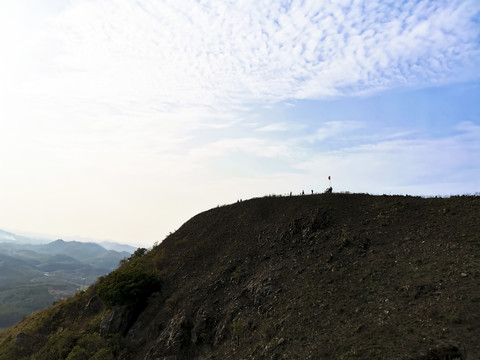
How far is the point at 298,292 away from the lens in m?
22.9

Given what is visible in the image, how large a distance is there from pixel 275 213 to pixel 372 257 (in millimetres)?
13219

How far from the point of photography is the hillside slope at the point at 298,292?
16.8 m

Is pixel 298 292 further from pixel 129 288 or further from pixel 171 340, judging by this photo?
pixel 129 288

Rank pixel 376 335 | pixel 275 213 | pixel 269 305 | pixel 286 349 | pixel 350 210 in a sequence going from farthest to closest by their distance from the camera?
pixel 275 213 → pixel 350 210 → pixel 269 305 → pixel 286 349 → pixel 376 335

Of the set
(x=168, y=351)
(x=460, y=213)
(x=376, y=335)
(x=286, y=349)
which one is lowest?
(x=168, y=351)

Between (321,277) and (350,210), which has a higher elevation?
(350,210)

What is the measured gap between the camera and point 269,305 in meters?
23.1

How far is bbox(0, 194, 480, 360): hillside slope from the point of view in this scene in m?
16.8

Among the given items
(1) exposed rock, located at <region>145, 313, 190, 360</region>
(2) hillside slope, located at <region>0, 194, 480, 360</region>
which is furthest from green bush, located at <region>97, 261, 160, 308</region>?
(1) exposed rock, located at <region>145, 313, 190, 360</region>

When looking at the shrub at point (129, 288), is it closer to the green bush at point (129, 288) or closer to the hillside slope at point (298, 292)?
the green bush at point (129, 288)

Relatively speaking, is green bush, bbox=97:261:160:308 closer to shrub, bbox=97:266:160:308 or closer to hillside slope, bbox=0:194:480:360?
shrub, bbox=97:266:160:308

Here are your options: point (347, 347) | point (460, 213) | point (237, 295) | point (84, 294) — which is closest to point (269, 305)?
point (237, 295)

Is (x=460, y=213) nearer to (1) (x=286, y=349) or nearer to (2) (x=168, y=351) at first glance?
(1) (x=286, y=349)

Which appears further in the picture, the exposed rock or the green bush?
the green bush
